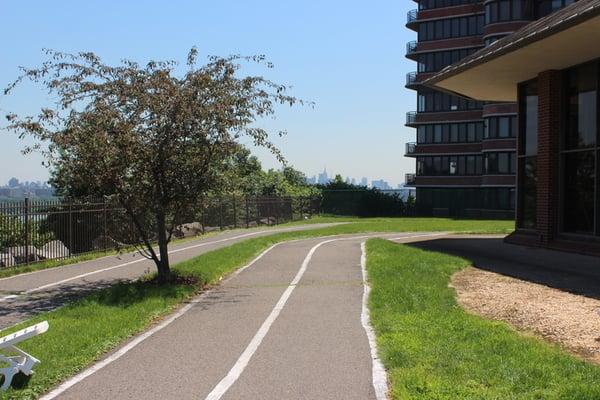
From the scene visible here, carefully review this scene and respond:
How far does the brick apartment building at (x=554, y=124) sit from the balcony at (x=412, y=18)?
48095 millimetres

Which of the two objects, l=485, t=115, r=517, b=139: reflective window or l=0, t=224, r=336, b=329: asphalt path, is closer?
l=0, t=224, r=336, b=329: asphalt path

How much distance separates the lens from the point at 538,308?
9.01 metres

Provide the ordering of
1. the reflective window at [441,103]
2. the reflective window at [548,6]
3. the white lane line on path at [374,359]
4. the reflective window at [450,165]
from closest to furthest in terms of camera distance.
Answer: the white lane line on path at [374,359]
the reflective window at [548,6]
the reflective window at [450,165]
the reflective window at [441,103]

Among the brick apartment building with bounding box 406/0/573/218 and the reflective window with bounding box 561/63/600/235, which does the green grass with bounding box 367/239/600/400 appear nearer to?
the reflective window with bounding box 561/63/600/235

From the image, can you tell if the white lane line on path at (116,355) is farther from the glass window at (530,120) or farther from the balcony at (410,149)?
the balcony at (410,149)

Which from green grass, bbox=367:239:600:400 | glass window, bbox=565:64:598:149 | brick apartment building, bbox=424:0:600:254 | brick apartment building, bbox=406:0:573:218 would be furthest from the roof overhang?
brick apartment building, bbox=406:0:573:218

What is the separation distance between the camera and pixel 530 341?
276 inches

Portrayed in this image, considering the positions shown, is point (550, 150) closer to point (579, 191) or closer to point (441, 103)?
point (579, 191)

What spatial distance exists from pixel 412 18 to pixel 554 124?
2055 inches

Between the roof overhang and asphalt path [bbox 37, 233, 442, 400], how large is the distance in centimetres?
683

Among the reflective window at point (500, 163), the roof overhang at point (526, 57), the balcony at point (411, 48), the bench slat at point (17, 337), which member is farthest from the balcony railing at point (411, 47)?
the bench slat at point (17, 337)

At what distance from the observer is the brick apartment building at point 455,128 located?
179ft

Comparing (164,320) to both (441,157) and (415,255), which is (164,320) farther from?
(441,157)

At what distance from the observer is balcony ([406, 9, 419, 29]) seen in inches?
2563
